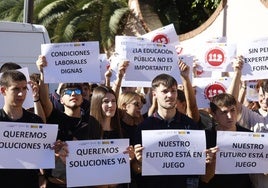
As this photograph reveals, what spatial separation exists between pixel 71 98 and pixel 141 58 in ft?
3.49

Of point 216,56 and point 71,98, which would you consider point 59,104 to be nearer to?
point 71,98

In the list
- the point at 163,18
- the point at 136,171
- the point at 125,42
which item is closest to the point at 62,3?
the point at 163,18

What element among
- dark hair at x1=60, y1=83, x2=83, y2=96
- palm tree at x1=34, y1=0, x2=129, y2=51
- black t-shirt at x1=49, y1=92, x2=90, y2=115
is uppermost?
palm tree at x1=34, y1=0, x2=129, y2=51

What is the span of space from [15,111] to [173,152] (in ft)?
4.62

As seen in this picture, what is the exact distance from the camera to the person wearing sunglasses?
603 cm

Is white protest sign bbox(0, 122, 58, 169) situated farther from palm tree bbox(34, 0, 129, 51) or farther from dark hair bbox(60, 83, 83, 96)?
palm tree bbox(34, 0, 129, 51)

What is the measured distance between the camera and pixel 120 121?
6.52 m

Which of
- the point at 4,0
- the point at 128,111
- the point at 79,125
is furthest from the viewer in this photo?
the point at 4,0

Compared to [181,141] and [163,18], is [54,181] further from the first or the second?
[163,18]

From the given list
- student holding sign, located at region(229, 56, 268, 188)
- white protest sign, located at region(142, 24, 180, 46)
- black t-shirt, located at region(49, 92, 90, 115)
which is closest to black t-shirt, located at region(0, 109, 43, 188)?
Result: black t-shirt, located at region(49, 92, 90, 115)

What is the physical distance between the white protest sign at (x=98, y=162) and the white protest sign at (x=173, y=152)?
19cm

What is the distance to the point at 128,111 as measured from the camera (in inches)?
268

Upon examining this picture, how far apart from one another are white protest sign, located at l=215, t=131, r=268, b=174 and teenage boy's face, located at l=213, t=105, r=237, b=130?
20 cm

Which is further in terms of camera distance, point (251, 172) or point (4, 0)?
point (4, 0)
